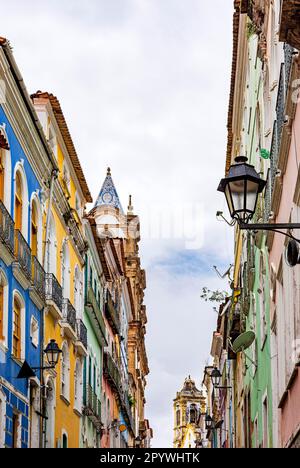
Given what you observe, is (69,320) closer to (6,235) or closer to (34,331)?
(34,331)

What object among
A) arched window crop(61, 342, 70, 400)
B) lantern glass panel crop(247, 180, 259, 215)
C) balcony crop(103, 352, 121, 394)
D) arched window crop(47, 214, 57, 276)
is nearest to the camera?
lantern glass panel crop(247, 180, 259, 215)

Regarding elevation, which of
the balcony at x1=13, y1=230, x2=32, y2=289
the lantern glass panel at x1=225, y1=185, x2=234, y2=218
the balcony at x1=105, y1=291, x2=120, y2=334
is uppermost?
the balcony at x1=105, y1=291, x2=120, y2=334

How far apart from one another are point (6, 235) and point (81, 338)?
11979 millimetres

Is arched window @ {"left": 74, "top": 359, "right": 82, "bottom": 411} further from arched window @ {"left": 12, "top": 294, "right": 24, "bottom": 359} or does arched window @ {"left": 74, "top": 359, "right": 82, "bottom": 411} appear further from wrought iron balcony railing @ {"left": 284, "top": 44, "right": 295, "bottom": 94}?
wrought iron balcony railing @ {"left": 284, "top": 44, "right": 295, "bottom": 94}

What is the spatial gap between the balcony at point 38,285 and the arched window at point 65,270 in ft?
13.4

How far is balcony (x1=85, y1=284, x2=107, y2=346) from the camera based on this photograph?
120 ft

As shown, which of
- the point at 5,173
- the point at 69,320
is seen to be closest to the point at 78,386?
the point at 69,320

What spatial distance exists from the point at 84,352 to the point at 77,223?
167 inches

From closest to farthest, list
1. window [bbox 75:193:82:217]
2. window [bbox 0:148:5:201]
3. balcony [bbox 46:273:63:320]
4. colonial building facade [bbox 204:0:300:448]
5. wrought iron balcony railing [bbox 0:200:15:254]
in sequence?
colonial building facade [bbox 204:0:300:448] → wrought iron balcony railing [bbox 0:200:15:254] → window [bbox 0:148:5:201] → balcony [bbox 46:273:63:320] → window [bbox 75:193:82:217]

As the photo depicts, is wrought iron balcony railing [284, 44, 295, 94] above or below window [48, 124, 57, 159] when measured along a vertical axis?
below

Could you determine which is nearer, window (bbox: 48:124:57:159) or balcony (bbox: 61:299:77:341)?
window (bbox: 48:124:57:159)

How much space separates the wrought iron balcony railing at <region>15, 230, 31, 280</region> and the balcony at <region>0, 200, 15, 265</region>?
58 cm

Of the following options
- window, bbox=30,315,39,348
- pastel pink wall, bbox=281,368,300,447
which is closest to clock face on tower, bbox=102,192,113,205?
window, bbox=30,315,39,348

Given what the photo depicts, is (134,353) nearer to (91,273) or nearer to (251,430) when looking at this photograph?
(91,273)
